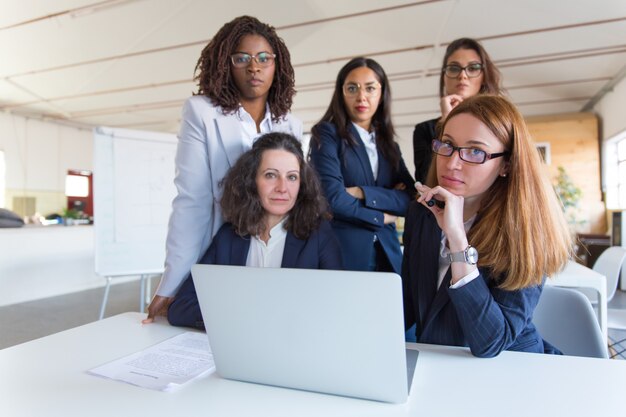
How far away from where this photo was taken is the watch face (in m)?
0.98

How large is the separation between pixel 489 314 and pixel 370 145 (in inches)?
38.9

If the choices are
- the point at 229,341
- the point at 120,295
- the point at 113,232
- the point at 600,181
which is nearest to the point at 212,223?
the point at 229,341

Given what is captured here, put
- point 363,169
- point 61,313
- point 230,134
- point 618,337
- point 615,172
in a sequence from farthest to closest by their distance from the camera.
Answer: point 615,172 → point 61,313 → point 618,337 → point 363,169 → point 230,134

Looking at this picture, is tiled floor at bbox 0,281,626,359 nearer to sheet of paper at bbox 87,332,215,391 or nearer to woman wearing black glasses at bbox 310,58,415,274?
woman wearing black glasses at bbox 310,58,415,274

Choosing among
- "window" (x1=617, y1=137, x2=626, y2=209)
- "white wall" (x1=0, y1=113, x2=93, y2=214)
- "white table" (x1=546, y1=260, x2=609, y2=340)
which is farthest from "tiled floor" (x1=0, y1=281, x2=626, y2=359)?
"white wall" (x1=0, y1=113, x2=93, y2=214)

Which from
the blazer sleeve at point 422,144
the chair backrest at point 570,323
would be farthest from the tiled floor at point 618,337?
the blazer sleeve at point 422,144

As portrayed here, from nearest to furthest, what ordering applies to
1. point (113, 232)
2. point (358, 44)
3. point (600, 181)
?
point (113, 232)
point (358, 44)
point (600, 181)

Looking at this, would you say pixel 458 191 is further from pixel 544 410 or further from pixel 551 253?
pixel 544 410

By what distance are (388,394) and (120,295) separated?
5.05m

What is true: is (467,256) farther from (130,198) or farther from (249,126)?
(130,198)

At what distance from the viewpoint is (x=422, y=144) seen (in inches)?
71.2

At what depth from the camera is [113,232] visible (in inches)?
134

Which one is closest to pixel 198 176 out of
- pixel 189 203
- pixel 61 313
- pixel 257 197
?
pixel 189 203

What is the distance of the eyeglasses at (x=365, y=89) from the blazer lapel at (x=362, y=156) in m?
0.13
